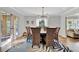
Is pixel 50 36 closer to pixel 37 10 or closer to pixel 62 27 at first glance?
pixel 62 27

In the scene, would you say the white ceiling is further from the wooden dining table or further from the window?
the wooden dining table

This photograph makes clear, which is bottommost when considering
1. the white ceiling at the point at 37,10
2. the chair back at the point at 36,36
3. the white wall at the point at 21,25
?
the chair back at the point at 36,36

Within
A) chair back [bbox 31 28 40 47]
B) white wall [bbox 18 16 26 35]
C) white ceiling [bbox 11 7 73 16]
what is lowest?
chair back [bbox 31 28 40 47]

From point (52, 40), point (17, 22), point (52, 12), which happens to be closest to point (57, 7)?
point (52, 12)

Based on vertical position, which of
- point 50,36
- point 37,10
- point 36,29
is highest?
point 37,10

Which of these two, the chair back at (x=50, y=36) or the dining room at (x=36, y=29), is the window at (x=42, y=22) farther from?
the chair back at (x=50, y=36)

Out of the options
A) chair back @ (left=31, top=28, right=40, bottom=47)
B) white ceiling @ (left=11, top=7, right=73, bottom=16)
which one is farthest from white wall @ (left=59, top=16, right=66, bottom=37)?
chair back @ (left=31, top=28, right=40, bottom=47)

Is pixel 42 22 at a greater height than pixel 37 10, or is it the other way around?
pixel 37 10

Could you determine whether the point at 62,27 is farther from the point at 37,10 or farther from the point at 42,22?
the point at 37,10

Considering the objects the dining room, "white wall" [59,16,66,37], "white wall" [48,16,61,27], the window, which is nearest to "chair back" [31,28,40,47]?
the dining room

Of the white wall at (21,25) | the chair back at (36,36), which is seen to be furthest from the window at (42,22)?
the white wall at (21,25)

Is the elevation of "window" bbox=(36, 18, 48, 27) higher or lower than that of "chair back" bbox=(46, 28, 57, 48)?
higher

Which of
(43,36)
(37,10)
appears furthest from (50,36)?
(37,10)

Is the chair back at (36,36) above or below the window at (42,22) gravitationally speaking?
below
